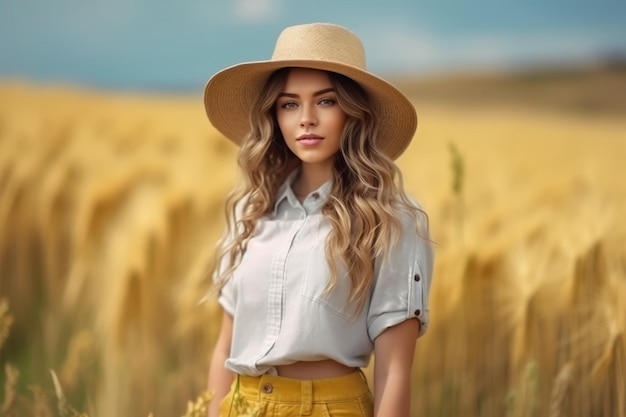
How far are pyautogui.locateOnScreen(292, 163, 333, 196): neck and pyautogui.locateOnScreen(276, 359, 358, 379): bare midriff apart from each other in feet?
0.94

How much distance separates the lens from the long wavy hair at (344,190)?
1.41 meters

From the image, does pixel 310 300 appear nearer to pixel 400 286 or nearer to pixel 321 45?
pixel 400 286

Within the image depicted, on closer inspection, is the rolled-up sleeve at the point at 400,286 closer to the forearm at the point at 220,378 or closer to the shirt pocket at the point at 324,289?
the shirt pocket at the point at 324,289

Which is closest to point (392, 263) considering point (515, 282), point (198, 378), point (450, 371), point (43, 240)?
point (515, 282)

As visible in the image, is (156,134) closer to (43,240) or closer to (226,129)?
(43,240)

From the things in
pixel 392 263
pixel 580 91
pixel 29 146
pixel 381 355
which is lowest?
pixel 381 355

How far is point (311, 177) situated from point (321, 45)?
221 mm

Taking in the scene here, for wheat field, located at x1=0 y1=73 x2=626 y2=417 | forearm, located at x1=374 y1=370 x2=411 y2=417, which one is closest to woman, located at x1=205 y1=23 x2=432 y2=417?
forearm, located at x1=374 y1=370 x2=411 y2=417

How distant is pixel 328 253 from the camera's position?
140cm

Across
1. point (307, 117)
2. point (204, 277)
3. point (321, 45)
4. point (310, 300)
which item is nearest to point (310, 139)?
point (307, 117)

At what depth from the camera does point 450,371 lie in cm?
213

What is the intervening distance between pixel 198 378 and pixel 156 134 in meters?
1.30

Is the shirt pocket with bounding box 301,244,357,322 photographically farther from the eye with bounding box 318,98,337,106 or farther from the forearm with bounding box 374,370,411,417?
the eye with bounding box 318,98,337,106

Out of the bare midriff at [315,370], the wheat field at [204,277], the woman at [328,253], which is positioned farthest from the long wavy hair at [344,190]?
the wheat field at [204,277]
